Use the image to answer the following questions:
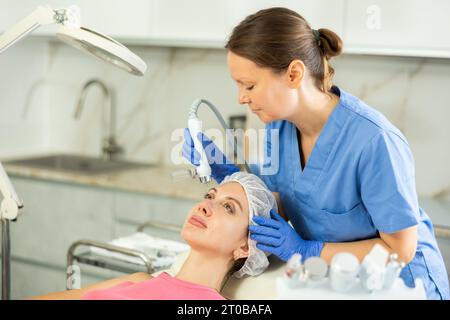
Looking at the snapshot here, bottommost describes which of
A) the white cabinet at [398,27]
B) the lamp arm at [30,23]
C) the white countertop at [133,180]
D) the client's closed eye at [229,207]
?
the white countertop at [133,180]

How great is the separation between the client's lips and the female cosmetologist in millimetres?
150

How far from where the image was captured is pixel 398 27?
101 inches

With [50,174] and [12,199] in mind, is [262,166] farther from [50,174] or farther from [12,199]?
[50,174]

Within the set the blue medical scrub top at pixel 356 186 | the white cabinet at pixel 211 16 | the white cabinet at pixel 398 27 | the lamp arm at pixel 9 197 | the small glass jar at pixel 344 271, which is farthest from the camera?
the white cabinet at pixel 211 16

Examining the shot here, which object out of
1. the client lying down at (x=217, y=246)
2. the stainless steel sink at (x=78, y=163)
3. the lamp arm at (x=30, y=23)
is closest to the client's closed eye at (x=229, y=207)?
the client lying down at (x=217, y=246)

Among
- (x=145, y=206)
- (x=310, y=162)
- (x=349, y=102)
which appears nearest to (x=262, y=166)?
(x=310, y=162)

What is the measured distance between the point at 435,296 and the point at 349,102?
56 centimetres

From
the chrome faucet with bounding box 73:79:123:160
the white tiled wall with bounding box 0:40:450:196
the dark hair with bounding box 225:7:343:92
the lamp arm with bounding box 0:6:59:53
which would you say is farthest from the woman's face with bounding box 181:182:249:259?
the chrome faucet with bounding box 73:79:123:160

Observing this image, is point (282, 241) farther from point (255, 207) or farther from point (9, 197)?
point (9, 197)

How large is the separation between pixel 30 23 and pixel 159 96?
175 centimetres

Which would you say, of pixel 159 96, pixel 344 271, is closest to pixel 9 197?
pixel 344 271

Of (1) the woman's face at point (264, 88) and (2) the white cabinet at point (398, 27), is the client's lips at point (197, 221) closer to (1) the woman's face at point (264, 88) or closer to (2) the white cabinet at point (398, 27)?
(1) the woman's face at point (264, 88)

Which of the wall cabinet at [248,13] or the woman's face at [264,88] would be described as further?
the wall cabinet at [248,13]

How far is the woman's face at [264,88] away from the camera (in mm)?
1688
